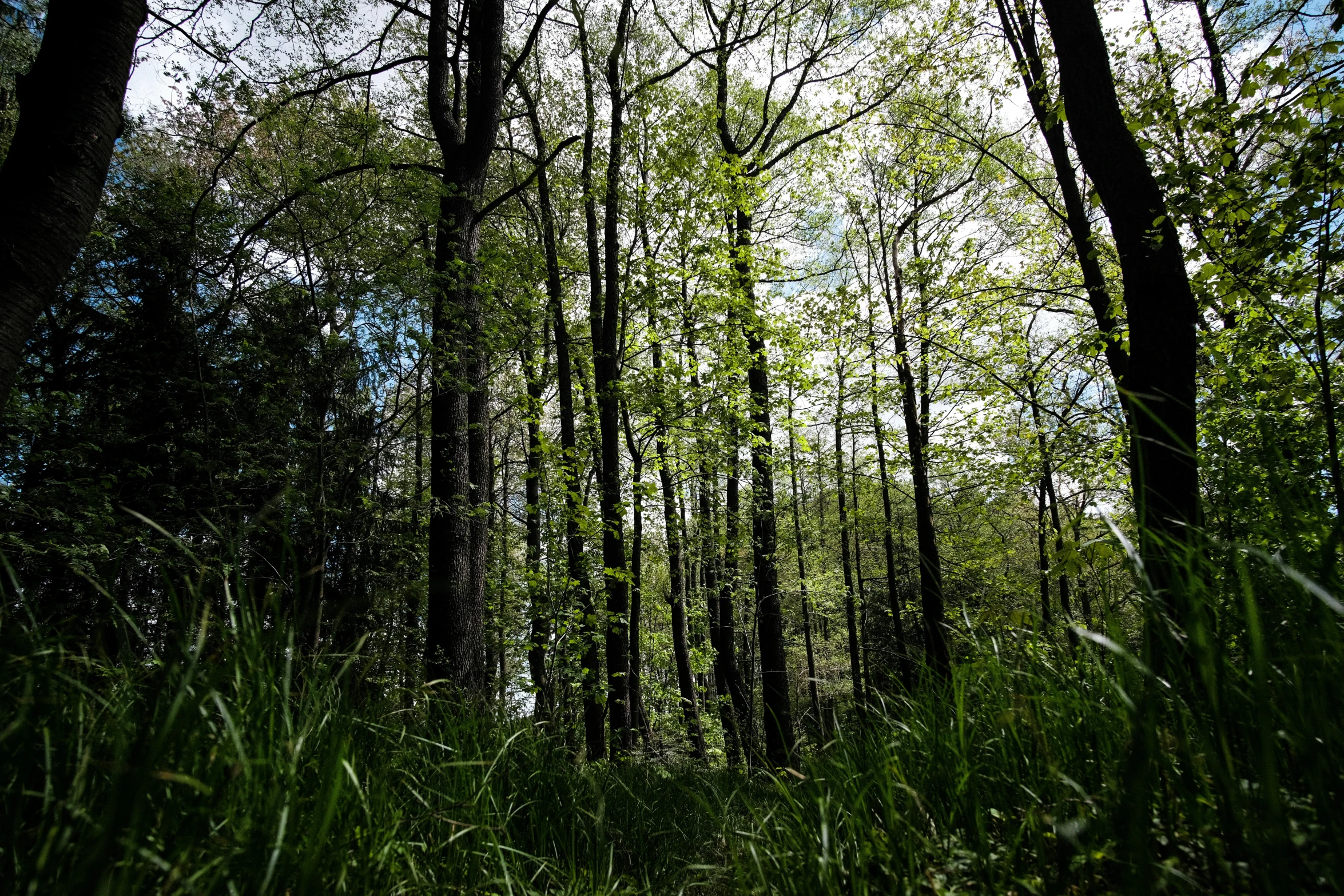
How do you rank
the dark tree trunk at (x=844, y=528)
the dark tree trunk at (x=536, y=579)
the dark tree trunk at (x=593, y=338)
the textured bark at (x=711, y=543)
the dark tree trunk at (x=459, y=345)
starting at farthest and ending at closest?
the dark tree trunk at (x=844, y=528) → the textured bark at (x=711, y=543) → the dark tree trunk at (x=593, y=338) → the dark tree trunk at (x=536, y=579) → the dark tree trunk at (x=459, y=345)

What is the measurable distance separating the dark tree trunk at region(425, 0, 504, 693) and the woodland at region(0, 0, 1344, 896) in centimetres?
6

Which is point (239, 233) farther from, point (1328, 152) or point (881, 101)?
point (1328, 152)

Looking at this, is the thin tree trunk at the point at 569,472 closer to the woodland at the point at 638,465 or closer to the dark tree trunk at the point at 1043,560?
the woodland at the point at 638,465

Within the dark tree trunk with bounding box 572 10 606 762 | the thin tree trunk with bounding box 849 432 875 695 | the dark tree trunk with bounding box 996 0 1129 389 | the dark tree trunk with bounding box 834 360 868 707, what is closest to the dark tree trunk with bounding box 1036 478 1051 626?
the dark tree trunk with bounding box 996 0 1129 389

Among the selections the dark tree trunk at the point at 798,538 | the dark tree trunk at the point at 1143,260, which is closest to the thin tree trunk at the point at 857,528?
the dark tree trunk at the point at 798,538

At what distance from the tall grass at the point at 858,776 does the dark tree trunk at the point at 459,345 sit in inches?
143

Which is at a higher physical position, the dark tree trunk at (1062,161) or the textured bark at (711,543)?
the dark tree trunk at (1062,161)

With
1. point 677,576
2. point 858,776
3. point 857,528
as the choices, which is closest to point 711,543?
point 677,576

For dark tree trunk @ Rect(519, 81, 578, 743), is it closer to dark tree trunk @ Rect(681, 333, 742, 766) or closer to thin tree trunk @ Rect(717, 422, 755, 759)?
dark tree trunk @ Rect(681, 333, 742, 766)

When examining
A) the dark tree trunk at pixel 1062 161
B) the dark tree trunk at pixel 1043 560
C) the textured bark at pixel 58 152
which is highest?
the dark tree trunk at pixel 1062 161

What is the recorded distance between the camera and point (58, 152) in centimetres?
291

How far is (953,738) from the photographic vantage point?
5.52 ft

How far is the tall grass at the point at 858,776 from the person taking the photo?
33.6 inches

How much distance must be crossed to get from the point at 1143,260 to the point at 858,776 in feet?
9.76
